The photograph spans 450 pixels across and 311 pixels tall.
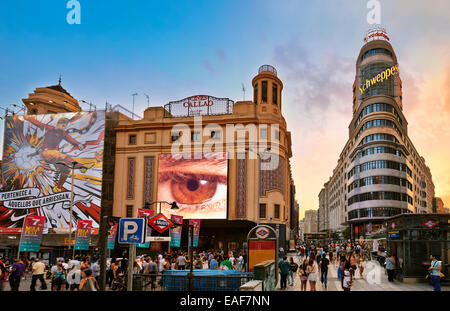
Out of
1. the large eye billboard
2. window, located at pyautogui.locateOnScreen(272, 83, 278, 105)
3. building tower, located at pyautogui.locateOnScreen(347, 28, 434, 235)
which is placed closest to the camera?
the large eye billboard

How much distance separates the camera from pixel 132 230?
11609 mm

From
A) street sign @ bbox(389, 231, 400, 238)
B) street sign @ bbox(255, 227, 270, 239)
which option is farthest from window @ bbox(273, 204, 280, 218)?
street sign @ bbox(255, 227, 270, 239)

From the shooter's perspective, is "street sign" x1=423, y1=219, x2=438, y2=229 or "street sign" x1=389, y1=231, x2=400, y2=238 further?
"street sign" x1=389, y1=231, x2=400, y2=238

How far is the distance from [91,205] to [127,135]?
1080cm

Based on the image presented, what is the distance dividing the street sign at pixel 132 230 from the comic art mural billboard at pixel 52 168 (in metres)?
42.8

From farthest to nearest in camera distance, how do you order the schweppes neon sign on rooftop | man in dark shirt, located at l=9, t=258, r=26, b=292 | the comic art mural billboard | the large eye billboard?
the schweppes neon sign on rooftop
the comic art mural billboard
the large eye billboard
man in dark shirt, located at l=9, t=258, r=26, b=292

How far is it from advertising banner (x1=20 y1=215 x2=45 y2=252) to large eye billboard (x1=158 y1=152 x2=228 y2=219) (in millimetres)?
26366

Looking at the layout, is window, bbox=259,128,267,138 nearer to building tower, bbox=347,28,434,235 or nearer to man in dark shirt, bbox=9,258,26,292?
building tower, bbox=347,28,434,235

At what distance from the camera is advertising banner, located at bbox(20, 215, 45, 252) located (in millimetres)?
25266

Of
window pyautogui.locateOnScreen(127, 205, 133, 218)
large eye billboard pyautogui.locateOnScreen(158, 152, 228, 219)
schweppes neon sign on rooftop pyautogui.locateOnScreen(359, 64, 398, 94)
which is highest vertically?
schweppes neon sign on rooftop pyautogui.locateOnScreen(359, 64, 398, 94)
